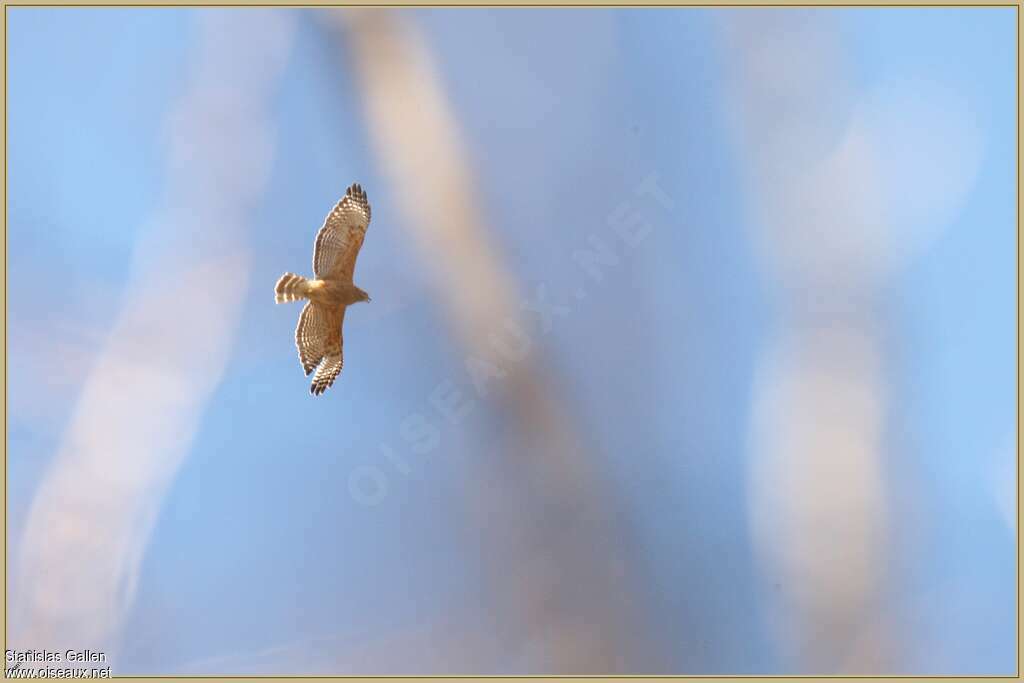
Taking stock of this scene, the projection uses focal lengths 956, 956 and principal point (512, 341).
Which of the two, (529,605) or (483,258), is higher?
(483,258)

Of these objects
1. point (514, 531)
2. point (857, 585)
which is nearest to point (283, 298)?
point (514, 531)

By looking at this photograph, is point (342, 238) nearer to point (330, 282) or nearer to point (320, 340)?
point (330, 282)

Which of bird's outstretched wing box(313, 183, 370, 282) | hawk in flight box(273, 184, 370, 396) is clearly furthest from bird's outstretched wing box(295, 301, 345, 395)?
bird's outstretched wing box(313, 183, 370, 282)

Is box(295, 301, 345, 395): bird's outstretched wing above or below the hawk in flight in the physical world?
below

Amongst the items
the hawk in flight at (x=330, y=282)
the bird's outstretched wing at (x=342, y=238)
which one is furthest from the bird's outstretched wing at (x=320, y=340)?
the bird's outstretched wing at (x=342, y=238)

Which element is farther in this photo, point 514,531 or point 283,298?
point 514,531

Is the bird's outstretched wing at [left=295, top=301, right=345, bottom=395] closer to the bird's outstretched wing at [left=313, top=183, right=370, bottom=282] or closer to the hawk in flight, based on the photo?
the hawk in flight

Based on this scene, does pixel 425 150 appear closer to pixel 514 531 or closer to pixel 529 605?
pixel 514 531

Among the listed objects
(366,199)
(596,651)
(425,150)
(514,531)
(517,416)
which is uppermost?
(425,150)

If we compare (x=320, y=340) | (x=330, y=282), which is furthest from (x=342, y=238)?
(x=320, y=340)
